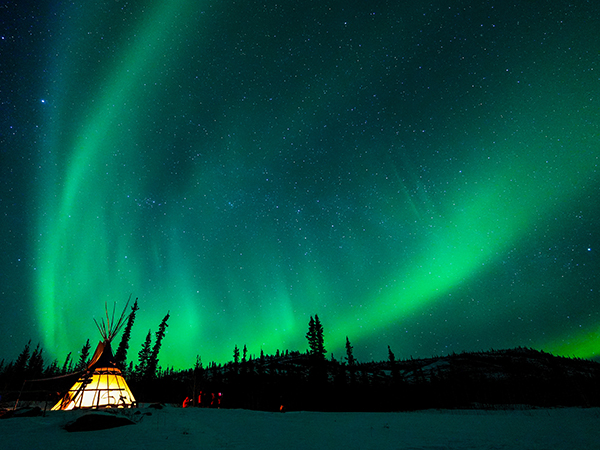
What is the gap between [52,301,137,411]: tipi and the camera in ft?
67.2

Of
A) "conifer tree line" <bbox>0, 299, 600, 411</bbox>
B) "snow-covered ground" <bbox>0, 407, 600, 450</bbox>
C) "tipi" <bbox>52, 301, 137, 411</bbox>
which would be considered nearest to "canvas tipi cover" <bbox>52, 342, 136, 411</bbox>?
"tipi" <bbox>52, 301, 137, 411</bbox>

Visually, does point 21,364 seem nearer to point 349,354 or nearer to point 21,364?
point 21,364

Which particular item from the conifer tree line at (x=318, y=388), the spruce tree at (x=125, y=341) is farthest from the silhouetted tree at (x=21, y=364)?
the spruce tree at (x=125, y=341)

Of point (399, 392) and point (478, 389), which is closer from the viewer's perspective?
point (399, 392)

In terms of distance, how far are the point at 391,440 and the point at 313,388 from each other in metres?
47.4

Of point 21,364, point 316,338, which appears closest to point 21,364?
point 21,364

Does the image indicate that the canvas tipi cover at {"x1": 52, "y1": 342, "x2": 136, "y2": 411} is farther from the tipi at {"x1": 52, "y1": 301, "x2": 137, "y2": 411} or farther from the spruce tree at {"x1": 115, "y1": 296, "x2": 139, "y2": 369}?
the spruce tree at {"x1": 115, "y1": 296, "x2": 139, "y2": 369}

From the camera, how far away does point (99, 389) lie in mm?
21281

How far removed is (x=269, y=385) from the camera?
258 feet

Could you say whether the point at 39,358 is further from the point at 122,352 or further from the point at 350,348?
the point at 350,348

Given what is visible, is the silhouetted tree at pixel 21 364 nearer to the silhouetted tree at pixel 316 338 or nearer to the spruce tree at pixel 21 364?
the spruce tree at pixel 21 364

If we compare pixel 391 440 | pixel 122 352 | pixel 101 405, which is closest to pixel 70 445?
pixel 391 440

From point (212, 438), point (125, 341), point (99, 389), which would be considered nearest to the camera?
point (212, 438)

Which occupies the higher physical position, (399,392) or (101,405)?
(101,405)
